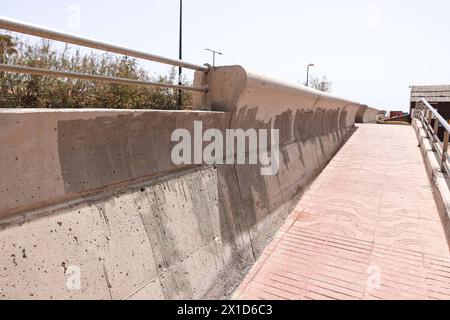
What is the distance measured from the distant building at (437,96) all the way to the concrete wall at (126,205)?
128ft

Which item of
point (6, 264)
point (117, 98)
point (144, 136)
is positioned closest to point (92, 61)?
point (117, 98)

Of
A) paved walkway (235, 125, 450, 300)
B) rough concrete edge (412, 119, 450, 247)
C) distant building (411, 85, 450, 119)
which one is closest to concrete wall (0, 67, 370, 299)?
paved walkway (235, 125, 450, 300)

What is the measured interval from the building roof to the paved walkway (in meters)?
37.1

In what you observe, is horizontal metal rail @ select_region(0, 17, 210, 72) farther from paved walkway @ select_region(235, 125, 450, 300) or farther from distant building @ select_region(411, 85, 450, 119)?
distant building @ select_region(411, 85, 450, 119)

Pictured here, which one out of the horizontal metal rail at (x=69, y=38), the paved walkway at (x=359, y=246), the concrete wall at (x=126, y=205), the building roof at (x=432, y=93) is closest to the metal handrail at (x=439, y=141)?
the paved walkway at (x=359, y=246)

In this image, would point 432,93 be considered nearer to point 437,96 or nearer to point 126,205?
point 437,96

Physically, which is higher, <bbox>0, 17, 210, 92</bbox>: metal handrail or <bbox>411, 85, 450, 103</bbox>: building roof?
<bbox>411, 85, 450, 103</bbox>: building roof

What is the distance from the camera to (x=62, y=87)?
11070 millimetres

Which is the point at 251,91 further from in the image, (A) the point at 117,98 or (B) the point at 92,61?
(B) the point at 92,61

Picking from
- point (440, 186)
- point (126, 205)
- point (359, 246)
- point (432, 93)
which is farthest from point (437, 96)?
point (126, 205)

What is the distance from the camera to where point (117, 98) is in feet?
45.1

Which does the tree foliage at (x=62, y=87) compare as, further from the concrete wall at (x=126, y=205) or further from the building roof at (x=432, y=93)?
the building roof at (x=432, y=93)

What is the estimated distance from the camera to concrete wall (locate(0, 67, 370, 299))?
6.39 ft
